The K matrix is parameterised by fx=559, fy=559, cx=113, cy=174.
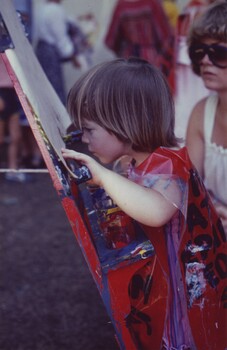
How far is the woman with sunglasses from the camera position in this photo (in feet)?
6.15

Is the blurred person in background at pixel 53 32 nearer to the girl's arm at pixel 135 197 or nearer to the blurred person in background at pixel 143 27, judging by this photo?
the blurred person in background at pixel 143 27

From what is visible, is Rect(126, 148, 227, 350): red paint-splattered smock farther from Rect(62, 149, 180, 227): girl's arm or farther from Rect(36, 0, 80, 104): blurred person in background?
Rect(36, 0, 80, 104): blurred person in background

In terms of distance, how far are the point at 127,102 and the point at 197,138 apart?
0.70 m

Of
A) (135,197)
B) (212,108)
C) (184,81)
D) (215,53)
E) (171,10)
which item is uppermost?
(215,53)

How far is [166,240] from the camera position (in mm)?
1406

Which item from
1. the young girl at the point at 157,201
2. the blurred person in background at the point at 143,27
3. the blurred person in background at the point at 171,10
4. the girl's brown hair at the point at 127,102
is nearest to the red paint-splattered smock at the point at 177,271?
the young girl at the point at 157,201

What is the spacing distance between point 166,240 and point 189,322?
221 millimetres

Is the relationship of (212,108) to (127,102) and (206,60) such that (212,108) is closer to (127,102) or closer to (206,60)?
(206,60)

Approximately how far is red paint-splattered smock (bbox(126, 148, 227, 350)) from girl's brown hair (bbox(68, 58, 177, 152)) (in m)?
0.11

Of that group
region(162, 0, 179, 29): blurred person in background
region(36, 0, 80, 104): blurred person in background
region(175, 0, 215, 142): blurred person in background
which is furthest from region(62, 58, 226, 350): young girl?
region(162, 0, 179, 29): blurred person in background

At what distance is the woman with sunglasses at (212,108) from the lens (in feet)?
6.15

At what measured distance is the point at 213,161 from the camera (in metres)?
2.01

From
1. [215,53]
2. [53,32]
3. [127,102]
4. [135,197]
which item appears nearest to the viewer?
[135,197]

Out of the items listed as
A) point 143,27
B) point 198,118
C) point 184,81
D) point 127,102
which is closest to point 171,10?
point 143,27
